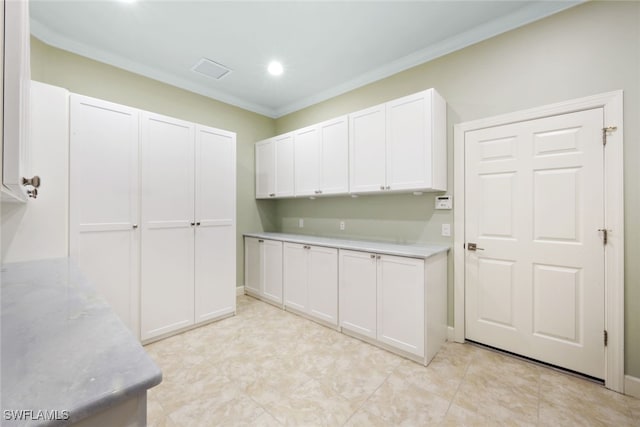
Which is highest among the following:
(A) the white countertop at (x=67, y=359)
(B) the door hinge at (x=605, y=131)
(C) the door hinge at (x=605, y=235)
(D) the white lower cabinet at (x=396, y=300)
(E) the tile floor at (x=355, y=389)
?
(B) the door hinge at (x=605, y=131)

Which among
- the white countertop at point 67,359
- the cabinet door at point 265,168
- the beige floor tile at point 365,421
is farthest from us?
the cabinet door at point 265,168

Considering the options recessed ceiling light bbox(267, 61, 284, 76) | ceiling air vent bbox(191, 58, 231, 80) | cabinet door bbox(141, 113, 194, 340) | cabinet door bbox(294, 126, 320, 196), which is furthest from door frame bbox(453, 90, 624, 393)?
cabinet door bbox(141, 113, 194, 340)

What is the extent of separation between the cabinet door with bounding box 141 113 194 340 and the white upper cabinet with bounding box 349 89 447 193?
1.82 meters

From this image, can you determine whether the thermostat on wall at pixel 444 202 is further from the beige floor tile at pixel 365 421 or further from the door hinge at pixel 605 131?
the beige floor tile at pixel 365 421

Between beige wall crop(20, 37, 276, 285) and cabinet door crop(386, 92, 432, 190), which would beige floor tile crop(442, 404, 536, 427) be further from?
beige wall crop(20, 37, 276, 285)

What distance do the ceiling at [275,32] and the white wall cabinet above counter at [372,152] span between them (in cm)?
61

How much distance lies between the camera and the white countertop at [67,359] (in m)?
0.47

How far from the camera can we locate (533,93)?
222cm

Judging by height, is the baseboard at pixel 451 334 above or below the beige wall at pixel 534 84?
below

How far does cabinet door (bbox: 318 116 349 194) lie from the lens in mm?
3047

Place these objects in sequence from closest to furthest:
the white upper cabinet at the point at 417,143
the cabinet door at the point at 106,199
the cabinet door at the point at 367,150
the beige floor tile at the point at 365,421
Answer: the beige floor tile at the point at 365,421
the cabinet door at the point at 106,199
the white upper cabinet at the point at 417,143
the cabinet door at the point at 367,150

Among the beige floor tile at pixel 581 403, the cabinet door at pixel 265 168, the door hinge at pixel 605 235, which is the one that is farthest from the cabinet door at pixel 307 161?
the beige floor tile at pixel 581 403

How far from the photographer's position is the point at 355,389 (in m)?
1.91

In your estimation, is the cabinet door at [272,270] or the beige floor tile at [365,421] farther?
the cabinet door at [272,270]
